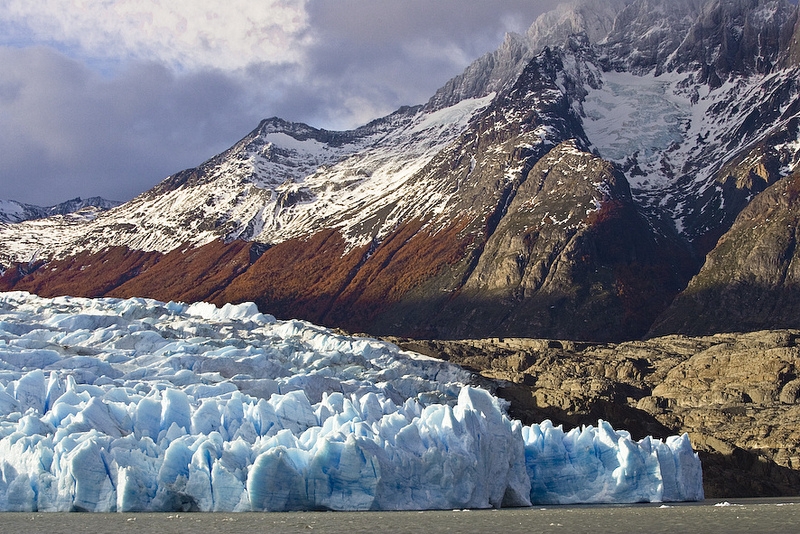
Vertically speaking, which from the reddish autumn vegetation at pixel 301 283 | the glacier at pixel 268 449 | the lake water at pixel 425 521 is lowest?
the lake water at pixel 425 521

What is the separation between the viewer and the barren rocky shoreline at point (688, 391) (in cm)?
6812

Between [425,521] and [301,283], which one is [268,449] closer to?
[425,521]

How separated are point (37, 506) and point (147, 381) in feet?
63.5

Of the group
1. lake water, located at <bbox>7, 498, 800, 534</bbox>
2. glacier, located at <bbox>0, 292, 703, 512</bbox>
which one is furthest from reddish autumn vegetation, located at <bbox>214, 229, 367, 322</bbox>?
lake water, located at <bbox>7, 498, 800, 534</bbox>

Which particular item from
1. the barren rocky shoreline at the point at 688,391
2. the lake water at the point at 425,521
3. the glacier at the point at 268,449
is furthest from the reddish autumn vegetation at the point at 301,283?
the lake water at the point at 425,521

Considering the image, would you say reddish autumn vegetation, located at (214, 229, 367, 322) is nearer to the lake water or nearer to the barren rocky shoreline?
the barren rocky shoreline

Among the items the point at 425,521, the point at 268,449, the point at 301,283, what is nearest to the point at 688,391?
the point at 425,521

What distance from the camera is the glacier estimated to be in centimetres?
4256

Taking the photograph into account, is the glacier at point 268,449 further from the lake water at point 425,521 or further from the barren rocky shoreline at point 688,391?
the barren rocky shoreline at point 688,391

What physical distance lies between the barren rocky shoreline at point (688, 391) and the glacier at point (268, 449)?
14.3 m

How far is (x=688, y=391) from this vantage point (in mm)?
85250

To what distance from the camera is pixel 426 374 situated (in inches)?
3410

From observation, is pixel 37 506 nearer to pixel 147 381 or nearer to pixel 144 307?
pixel 147 381

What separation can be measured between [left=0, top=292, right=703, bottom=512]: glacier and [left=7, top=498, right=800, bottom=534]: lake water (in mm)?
1240
